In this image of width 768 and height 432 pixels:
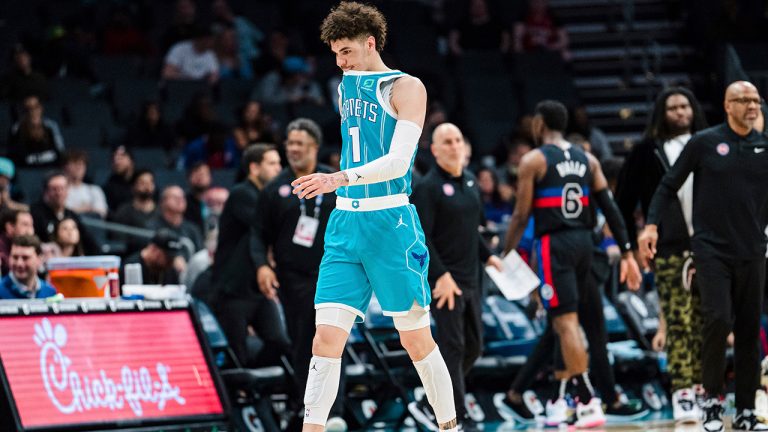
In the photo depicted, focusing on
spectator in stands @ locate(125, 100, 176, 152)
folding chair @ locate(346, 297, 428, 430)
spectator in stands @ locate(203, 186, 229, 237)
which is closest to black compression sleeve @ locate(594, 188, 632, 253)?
folding chair @ locate(346, 297, 428, 430)

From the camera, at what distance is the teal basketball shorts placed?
20.2 feet

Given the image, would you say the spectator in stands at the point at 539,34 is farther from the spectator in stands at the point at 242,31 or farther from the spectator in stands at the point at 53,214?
the spectator in stands at the point at 53,214

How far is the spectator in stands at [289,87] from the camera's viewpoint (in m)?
14.9

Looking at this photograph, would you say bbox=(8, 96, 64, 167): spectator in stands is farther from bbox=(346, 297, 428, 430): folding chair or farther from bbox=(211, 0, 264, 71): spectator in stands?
bbox=(346, 297, 428, 430): folding chair

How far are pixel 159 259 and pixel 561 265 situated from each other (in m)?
3.19

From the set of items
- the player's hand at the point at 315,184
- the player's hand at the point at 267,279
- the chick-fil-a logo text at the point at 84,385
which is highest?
the player's hand at the point at 315,184

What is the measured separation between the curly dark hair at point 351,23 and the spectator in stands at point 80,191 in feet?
19.5

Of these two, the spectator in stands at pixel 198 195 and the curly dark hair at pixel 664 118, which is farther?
the spectator in stands at pixel 198 195

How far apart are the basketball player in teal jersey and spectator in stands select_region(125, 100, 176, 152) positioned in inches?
296

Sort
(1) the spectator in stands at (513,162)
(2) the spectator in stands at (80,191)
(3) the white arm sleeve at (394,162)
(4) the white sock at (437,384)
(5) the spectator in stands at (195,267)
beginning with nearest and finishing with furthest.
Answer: (3) the white arm sleeve at (394,162) → (4) the white sock at (437,384) → (5) the spectator in stands at (195,267) → (2) the spectator in stands at (80,191) → (1) the spectator in stands at (513,162)

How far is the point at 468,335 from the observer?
28.9 feet

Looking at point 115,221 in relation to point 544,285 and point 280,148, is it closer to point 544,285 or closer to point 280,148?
point 280,148

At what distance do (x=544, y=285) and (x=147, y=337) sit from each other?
2.56 meters

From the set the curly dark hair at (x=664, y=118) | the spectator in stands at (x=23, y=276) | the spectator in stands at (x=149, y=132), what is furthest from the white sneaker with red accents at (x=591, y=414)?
the spectator in stands at (x=149, y=132)
